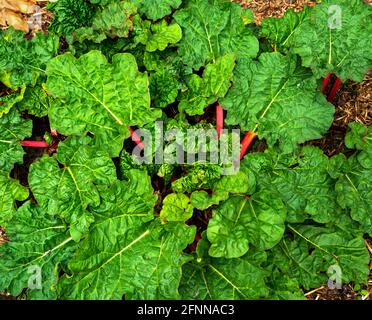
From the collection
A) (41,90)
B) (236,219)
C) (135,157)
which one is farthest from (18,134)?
(236,219)

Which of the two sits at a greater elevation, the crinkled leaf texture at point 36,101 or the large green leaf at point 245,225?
the crinkled leaf texture at point 36,101

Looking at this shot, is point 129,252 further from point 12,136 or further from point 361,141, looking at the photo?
point 361,141

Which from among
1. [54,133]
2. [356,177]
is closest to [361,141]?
[356,177]

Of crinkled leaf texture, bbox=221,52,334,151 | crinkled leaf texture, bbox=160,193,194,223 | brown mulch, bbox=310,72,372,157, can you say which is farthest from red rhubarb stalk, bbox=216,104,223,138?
brown mulch, bbox=310,72,372,157

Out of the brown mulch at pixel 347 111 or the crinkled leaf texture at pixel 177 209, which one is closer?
the crinkled leaf texture at pixel 177 209

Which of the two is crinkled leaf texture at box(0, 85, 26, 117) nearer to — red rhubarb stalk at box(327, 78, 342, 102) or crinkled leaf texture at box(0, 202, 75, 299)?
crinkled leaf texture at box(0, 202, 75, 299)

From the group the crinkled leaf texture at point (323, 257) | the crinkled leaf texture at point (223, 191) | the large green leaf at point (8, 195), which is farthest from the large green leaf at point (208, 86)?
the large green leaf at point (8, 195)

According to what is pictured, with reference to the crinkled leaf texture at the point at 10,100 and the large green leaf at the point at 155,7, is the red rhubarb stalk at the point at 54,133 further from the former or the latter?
the large green leaf at the point at 155,7
